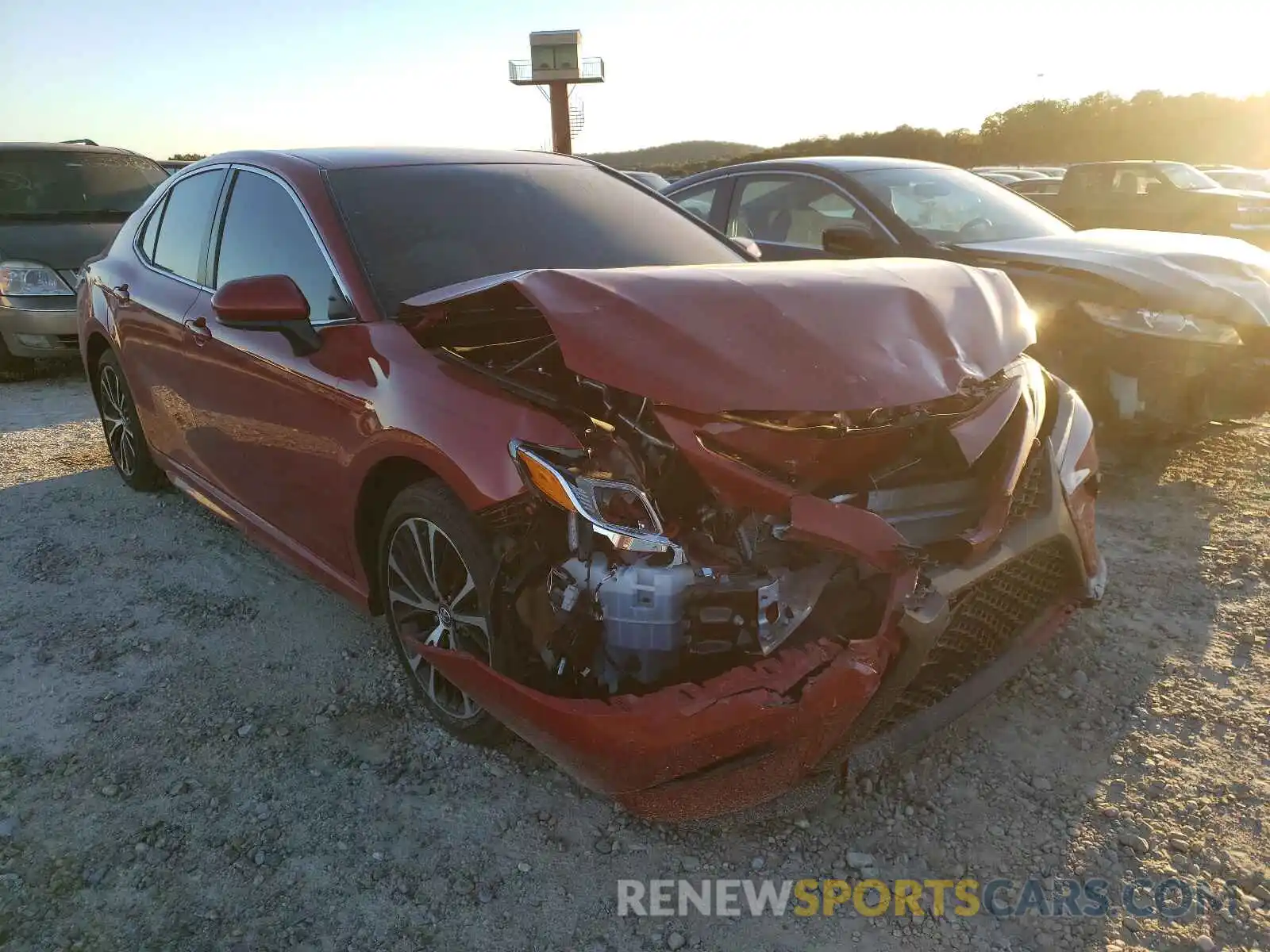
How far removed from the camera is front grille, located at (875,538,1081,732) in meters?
2.17

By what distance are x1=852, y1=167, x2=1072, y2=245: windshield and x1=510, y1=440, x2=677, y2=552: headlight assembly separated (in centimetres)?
391

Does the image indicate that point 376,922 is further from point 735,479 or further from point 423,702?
point 735,479

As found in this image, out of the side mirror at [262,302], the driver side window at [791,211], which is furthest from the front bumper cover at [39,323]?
the side mirror at [262,302]

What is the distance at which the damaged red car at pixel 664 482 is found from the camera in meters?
2.01

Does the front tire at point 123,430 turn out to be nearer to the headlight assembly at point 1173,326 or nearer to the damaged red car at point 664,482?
the damaged red car at point 664,482

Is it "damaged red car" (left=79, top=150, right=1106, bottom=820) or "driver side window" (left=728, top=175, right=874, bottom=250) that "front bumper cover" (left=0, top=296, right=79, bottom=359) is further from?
"driver side window" (left=728, top=175, right=874, bottom=250)

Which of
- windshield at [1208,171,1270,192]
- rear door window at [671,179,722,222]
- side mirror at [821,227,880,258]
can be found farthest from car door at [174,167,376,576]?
windshield at [1208,171,1270,192]

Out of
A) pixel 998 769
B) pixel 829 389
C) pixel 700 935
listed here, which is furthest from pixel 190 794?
pixel 998 769

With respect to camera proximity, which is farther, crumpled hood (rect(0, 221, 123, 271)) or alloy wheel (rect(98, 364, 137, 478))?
crumpled hood (rect(0, 221, 123, 271))

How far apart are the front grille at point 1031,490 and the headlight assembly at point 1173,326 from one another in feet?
8.16

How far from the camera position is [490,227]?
313 cm

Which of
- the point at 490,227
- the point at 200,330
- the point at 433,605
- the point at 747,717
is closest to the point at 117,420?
the point at 200,330

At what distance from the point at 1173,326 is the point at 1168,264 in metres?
0.49

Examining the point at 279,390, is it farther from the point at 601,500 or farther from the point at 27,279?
the point at 27,279
